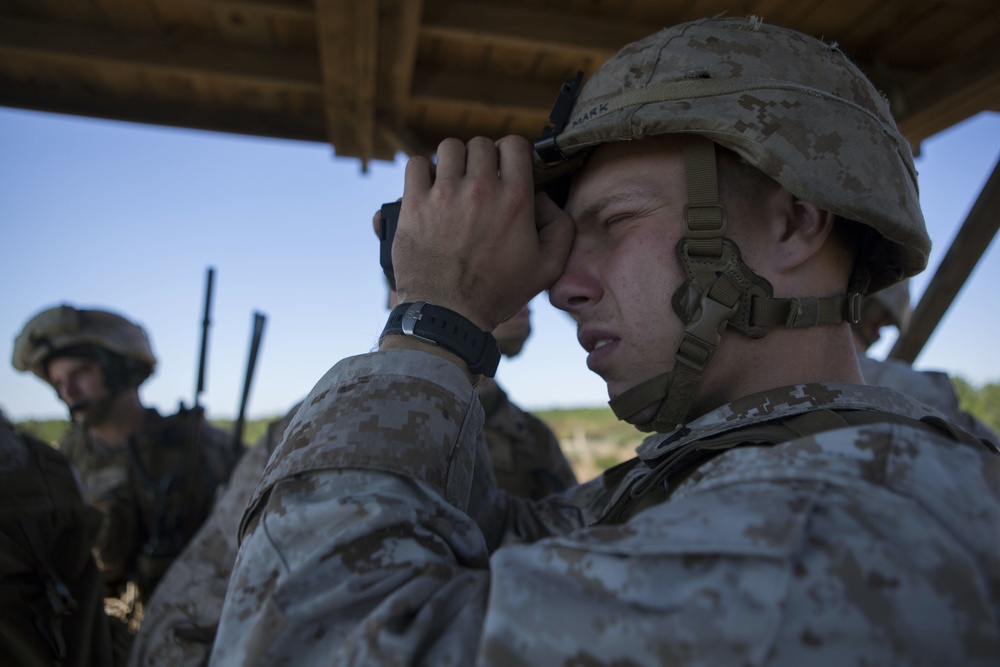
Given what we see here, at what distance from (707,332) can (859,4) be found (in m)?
2.62

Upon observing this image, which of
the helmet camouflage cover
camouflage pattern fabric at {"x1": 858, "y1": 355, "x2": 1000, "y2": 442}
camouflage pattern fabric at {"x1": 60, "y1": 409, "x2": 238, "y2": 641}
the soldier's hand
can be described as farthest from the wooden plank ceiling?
camouflage pattern fabric at {"x1": 60, "y1": 409, "x2": 238, "y2": 641}

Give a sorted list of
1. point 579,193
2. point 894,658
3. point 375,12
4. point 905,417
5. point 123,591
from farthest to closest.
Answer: point 123,591 → point 375,12 → point 579,193 → point 905,417 → point 894,658

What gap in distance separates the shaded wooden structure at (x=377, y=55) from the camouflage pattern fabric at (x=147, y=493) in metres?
2.28

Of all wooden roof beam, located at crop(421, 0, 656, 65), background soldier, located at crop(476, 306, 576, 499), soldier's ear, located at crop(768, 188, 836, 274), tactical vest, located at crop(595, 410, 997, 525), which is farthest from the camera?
background soldier, located at crop(476, 306, 576, 499)

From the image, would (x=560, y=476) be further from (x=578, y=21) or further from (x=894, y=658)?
(x=894, y=658)

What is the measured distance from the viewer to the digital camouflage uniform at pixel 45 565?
1.90m

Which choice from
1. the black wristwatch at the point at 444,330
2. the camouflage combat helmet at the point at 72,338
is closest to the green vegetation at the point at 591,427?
the camouflage combat helmet at the point at 72,338

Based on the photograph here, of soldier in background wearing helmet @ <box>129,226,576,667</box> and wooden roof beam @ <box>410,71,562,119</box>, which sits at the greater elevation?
wooden roof beam @ <box>410,71,562,119</box>

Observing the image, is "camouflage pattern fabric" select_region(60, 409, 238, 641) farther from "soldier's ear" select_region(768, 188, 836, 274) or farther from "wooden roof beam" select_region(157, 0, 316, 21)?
"soldier's ear" select_region(768, 188, 836, 274)

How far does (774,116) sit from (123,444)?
6.11 meters

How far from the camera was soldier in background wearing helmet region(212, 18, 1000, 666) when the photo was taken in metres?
0.80

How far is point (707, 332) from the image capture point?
4.50 feet

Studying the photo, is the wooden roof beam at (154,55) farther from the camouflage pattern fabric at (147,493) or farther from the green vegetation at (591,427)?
the green vegetation at (591,427)

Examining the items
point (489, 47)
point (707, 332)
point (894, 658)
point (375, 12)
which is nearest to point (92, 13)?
point (375, 12)
